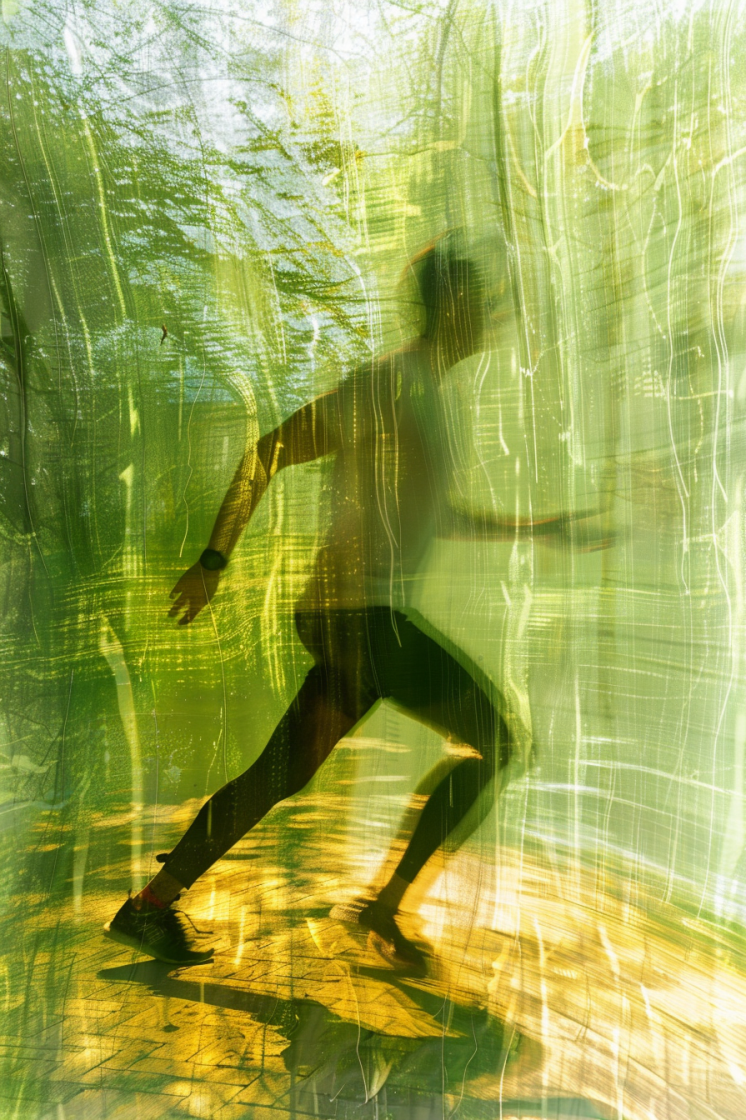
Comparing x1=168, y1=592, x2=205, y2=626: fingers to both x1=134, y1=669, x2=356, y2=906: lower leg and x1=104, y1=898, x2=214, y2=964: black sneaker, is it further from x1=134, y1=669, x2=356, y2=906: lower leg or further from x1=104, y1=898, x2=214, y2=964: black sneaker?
x1=104, y1=898, x2=214, y2=964: black sneaker

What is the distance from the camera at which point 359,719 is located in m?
1.15

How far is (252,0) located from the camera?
106 cm

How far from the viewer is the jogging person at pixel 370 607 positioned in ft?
3.67

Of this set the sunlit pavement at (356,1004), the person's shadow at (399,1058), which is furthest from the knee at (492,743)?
the person's shadow at (399,1058)

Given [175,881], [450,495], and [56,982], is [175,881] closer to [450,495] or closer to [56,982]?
[56,982]

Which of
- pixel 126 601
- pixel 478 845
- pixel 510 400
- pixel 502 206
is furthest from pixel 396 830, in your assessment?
pixel 502 206

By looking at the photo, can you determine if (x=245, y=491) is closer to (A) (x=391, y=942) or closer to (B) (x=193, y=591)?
(B) (x=193, y=591)

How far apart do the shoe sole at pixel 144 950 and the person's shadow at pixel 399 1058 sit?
111 millimetres

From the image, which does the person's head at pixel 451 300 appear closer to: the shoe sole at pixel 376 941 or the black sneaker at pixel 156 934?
the shoe sole at pixel 376 941

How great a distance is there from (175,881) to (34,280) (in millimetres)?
1114

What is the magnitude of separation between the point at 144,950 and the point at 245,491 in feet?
2.81

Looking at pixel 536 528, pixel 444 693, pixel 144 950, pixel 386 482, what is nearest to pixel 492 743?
pixel 444 693

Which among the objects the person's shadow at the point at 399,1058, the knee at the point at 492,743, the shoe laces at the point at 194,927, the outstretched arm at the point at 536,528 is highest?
the outstretched arm at the point at 536,528

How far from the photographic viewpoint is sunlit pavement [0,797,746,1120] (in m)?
1.07
